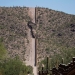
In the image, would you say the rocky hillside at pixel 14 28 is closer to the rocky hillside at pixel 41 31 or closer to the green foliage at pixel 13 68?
the rocky hillside at pixel 41 31

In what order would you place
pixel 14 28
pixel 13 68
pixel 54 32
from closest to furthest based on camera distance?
pixel 13 68, pixel 14 28, pixel 54 32

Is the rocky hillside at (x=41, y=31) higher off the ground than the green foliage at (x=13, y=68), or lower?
higher

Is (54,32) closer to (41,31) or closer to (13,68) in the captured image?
(41,31)

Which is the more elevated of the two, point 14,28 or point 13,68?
point 14,28

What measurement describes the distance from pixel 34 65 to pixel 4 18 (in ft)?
110

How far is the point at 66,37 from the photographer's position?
11506 cm

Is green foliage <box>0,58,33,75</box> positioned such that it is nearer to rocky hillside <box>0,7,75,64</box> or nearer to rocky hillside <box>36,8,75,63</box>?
rocky hillside <box>0,7,75,64</box>

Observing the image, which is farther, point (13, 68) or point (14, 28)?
point (14, 28)

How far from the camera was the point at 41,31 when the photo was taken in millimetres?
117500

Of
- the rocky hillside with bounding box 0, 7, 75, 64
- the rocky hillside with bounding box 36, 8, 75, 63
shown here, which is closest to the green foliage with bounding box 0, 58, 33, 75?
the rocky hillside with bounding box 0, 7, 75, 64

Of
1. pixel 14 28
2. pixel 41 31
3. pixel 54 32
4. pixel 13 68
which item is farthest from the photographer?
pixel 41 31

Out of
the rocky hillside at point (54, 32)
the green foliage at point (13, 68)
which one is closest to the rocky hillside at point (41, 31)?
the rocky hillside at point (54, 32)

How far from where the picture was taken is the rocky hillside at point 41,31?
347 feet

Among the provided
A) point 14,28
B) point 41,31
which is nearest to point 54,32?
point 41,31
